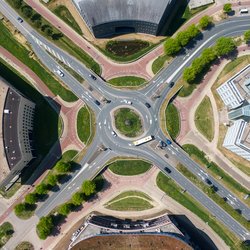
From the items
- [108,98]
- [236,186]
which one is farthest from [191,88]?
[236,186]

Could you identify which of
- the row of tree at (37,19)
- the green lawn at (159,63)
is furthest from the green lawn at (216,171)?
the row of tree at (37,19)

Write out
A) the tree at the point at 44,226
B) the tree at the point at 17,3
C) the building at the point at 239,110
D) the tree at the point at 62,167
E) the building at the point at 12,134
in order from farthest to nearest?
1. the tree at the point at 17,3
2. the tree at the point at 62,167
3. the tree at the point at 44,226
4. the building at the point at 12,134
5. the building at the point at 239,110

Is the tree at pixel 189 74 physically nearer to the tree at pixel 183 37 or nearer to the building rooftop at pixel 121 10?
the tree at pixel 183 37

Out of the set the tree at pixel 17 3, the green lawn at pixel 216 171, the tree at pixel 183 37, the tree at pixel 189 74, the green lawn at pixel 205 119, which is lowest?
the green lawn at pixel 216 171

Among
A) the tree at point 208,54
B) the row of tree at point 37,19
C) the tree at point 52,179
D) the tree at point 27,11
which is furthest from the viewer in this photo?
the row of tree at point 37,19

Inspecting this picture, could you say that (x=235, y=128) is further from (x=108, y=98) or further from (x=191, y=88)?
A: (x=108, y=98)

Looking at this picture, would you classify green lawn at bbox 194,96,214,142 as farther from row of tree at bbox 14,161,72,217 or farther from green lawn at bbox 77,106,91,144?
row of tree at bbox 14,161,72,217

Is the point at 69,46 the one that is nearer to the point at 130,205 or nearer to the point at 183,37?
the point at 183,37
